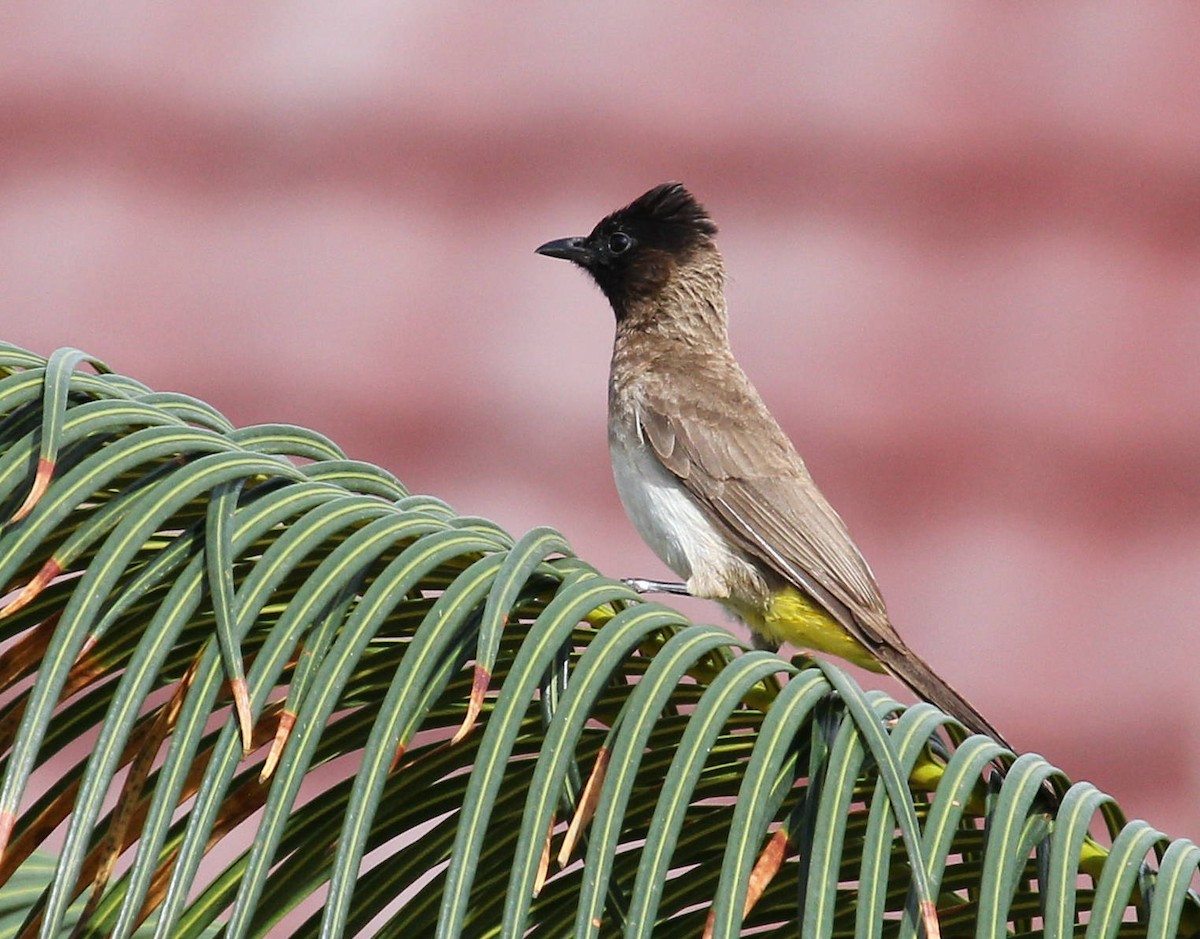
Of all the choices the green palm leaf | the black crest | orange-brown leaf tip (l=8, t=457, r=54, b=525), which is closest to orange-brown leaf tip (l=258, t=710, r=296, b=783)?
the green palm leaf

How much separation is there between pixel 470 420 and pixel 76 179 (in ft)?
3.48

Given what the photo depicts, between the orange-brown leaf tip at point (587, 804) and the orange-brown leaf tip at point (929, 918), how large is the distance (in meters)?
0.27

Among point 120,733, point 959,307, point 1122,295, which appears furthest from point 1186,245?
point 120,733

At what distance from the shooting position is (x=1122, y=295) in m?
3.90

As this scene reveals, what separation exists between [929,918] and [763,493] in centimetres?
231

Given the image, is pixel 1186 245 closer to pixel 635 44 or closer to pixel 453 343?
pixel 635 44

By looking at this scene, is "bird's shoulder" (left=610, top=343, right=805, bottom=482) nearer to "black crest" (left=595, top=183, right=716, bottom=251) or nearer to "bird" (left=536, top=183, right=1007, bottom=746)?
"bird" (left=536, top=183, right=1007, bottom=746)

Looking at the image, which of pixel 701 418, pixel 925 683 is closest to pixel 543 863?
pixel 925 683

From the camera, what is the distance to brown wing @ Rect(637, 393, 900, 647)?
3188 mm

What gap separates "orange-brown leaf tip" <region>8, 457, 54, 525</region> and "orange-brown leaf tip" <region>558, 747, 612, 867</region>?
52cm

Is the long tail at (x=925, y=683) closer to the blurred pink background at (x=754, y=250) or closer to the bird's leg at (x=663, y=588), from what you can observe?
the bird's leg at (x=663, y=588)

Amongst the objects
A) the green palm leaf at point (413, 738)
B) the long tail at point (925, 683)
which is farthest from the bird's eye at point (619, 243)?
the green palm leaf at point (413, 738)

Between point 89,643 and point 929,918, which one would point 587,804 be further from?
point 89,643

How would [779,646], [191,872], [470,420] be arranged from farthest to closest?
1. [470,420]
2. [779,646]
3. [191,872]
